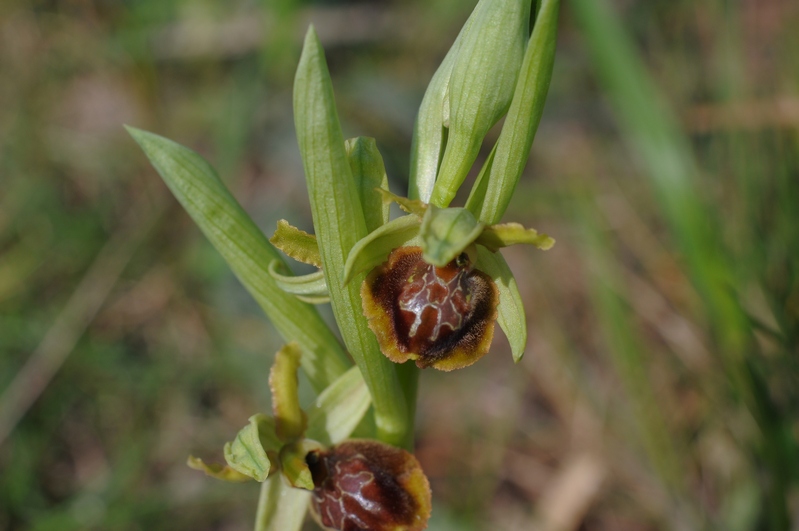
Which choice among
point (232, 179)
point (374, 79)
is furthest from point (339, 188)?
point (374, 79)

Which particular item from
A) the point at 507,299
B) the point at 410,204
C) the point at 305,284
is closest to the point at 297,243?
the point at 305,284

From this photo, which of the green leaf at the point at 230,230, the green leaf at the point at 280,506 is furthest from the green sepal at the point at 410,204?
the green leaf at the point at 280,506

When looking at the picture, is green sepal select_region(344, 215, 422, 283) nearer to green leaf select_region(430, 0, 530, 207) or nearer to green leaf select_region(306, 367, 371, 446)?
green leaf select_region(430, 0, 530, 207)

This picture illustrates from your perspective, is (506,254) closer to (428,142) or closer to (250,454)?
(428,142)

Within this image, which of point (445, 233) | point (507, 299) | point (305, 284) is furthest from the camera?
point (305, 284)

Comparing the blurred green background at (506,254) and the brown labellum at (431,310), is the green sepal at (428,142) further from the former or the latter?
the blurred green background at (506,254)

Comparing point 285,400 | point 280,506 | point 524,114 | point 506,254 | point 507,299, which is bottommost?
point 506,254

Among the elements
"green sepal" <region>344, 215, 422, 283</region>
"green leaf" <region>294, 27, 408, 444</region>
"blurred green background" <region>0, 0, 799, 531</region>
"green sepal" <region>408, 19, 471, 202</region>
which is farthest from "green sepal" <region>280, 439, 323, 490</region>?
"blurred green background" <region>0, 0, 799, 531</region>

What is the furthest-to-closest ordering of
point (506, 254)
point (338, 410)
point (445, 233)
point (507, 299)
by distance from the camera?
1. point (506, 254)
2. point (338, 410)
3. point (507, 299)
4. point (445, 233)
